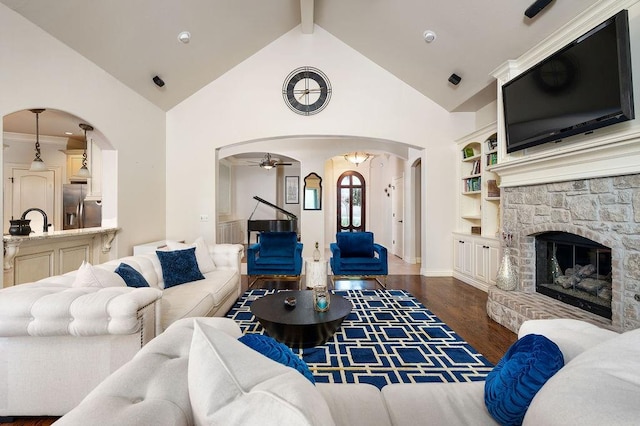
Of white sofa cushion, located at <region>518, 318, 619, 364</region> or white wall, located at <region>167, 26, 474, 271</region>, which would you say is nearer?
white sofa cushion, located at <region>518, 318, 619, 364</region>

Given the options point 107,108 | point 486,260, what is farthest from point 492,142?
point 107,108

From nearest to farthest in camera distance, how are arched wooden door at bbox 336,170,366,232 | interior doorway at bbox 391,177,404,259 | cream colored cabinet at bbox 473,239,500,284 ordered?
cream colored cabinet at bbox 473,239,500,284 < interior doorway at bbox 391,177,404,259 < arched wooden door at bbox 336,170,366,232

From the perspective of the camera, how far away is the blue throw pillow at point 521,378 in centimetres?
98

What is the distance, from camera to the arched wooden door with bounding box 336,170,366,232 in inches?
404

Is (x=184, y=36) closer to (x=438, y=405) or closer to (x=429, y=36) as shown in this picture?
(x=429, y=36)

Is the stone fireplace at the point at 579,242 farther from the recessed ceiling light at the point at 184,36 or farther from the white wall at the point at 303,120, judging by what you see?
the recessed ceiling light at the point at 184,36

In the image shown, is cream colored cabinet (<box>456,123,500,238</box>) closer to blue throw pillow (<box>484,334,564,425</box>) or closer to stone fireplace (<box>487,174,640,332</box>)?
stone fireplace (<box>487,174,640,332</box>)

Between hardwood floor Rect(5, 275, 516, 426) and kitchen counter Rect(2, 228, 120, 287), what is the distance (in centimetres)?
166

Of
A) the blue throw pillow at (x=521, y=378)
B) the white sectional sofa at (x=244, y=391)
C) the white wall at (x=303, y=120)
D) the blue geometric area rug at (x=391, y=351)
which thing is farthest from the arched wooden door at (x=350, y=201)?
the white sectional sofa at (x=244, y=391)

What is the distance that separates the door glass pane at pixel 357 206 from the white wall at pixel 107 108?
→ 6.39 metres

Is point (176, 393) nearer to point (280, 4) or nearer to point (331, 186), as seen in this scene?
point (280, 4)

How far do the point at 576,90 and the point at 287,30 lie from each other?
4.23 meters

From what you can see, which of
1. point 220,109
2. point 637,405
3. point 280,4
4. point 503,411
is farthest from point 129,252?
point 637,405

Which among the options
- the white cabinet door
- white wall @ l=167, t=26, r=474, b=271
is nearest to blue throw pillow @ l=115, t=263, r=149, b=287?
white wall @ l=167, t=26, r=474, b=271
